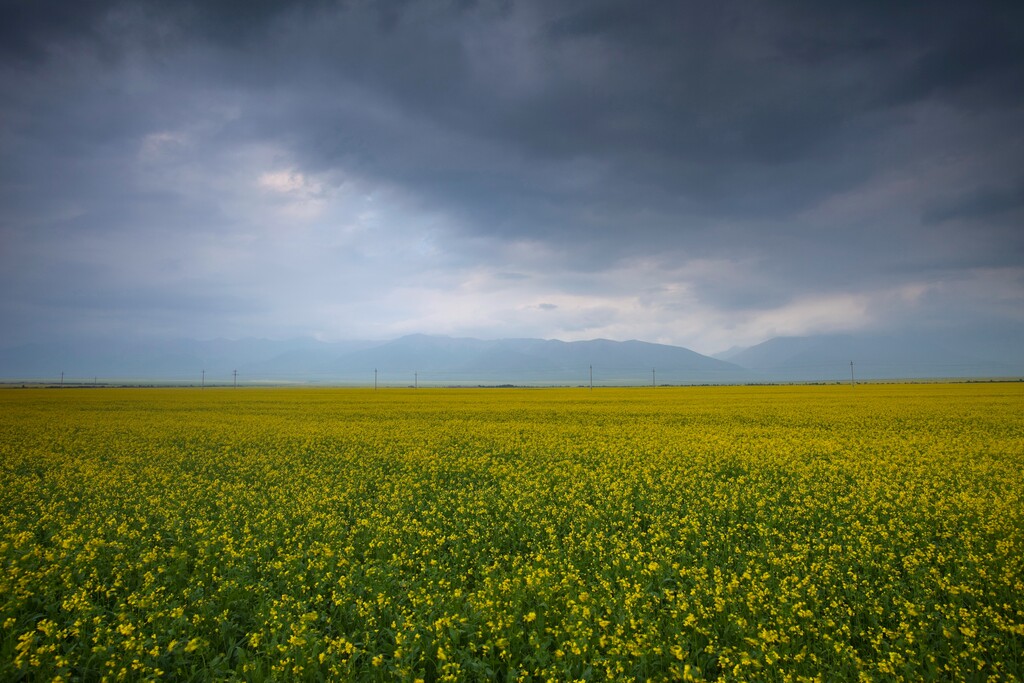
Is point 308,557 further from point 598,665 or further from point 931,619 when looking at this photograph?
point 931,619

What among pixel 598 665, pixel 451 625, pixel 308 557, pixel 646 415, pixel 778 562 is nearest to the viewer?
pixel 598 665

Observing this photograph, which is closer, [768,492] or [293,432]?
[768,492]

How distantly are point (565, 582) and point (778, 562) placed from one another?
3350mm

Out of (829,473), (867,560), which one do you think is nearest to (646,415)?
(829,473)

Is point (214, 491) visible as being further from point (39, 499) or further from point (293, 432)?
point (293, 432)

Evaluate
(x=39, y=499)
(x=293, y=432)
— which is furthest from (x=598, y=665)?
(x=293, y=432)

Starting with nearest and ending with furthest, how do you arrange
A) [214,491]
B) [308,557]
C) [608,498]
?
1. [308,557]
2. [608,498]
3. [214,491]

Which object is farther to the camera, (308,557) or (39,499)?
(39,499)

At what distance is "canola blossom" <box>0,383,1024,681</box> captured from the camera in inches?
216

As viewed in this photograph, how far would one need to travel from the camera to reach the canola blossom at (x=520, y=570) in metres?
5.50

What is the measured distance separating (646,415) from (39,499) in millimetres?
31379

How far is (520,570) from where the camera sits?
23.9 ft

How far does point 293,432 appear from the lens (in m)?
25.0

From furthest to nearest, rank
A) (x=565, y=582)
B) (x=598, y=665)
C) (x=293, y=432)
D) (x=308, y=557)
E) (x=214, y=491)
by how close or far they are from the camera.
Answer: (x=293, y=432)
(x=214, y=491)
(x=308, y=557)
(x=565, y=582)
(x=598, y=665)
